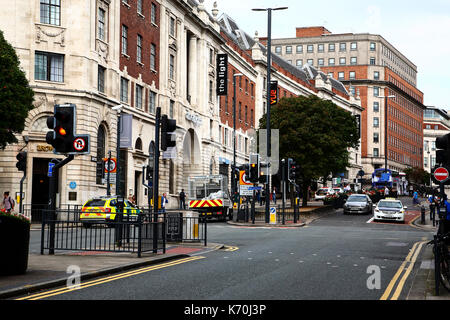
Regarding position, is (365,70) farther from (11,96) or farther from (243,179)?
(11,96)

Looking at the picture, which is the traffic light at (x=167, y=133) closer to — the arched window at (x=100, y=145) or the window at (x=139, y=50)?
the arched window at (x=100, y=145)

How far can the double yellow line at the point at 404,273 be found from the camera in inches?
428

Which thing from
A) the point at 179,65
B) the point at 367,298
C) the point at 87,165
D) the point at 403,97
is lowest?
the point at 367,298

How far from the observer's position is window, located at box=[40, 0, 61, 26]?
39594mm

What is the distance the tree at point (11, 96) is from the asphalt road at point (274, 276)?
57.3ft

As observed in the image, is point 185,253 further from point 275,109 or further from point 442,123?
point 442,123

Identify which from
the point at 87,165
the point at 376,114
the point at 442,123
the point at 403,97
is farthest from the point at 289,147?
the point at 442,123

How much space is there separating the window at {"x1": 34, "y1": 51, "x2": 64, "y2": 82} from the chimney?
107229 mm

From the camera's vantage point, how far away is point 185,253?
57.4ft

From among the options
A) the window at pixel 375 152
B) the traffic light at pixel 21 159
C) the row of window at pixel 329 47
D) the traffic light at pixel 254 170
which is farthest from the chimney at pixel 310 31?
the traffic light at pixel 21 159

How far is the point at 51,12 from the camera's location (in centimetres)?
3988

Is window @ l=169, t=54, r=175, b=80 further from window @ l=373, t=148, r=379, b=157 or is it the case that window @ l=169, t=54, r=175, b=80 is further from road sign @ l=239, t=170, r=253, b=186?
window @ l=373, t=148, r=379, b=157

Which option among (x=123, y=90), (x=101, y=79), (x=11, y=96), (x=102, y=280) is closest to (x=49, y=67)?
(x=101, y=79)
